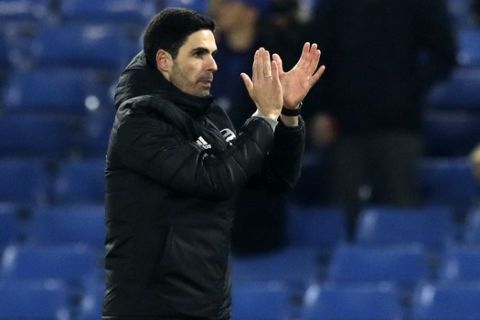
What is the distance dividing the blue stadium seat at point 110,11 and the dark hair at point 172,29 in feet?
16.0

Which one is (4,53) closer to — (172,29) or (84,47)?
(84,47)

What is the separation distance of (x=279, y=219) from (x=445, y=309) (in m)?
1.11

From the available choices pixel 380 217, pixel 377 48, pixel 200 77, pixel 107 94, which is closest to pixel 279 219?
pixel 380 217

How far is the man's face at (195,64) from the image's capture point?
3.69 m

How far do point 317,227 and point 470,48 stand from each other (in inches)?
63.7

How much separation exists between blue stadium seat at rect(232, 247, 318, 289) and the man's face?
286 centimetres

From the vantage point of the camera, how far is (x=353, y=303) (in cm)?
590

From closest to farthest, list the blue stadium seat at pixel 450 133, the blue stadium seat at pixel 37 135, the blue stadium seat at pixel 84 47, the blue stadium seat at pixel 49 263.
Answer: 1. the blue stadium seat at pixel 49 263
2. the blue stadium seat at pixel 450 133
3. the blue stadium seat at pixel 37 135
4. the blue stadium seat at pixel 84 47

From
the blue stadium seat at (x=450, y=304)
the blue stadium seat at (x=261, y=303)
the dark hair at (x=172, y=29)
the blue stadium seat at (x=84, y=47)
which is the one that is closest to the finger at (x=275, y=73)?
the dark hair at (x=172, y=29)

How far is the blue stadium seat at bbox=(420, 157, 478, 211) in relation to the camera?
22.3ft

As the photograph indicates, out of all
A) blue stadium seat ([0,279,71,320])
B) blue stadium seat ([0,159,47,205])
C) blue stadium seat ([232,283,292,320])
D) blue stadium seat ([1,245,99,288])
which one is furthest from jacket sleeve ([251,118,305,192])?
blue stadium seat ([0,159,47,205])

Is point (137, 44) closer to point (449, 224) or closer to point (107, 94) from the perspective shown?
point (107, 94)

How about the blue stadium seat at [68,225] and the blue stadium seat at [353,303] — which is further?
the blue stadium seat at [68,225]

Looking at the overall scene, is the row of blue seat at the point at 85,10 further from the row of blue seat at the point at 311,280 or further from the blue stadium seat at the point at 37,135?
the row of blue seat at the point at 311,280
